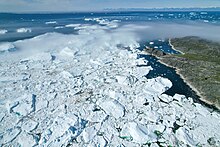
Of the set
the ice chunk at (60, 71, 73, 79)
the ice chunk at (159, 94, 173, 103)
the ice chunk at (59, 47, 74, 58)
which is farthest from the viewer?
the ice chunk at (59, 47, 74, 58)

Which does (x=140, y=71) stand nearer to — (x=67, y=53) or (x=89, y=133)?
(x=67, y=53)

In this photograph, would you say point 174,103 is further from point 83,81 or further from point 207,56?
point 207,56

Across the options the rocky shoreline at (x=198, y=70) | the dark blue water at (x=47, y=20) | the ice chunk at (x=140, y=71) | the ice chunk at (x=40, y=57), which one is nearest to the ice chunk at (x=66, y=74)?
the ice chunk at (x=40, y=57)

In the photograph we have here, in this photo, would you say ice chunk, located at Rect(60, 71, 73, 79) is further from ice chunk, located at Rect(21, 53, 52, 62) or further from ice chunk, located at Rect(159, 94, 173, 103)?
ice chunk, located at Rect(159, 94, 173, 103)

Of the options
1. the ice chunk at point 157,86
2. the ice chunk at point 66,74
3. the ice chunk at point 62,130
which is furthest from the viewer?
the ice chunk at point 66,74

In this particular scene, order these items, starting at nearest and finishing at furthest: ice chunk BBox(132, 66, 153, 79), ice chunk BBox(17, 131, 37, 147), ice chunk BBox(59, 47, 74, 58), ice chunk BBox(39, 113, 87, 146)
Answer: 1. ice chunk BBox(17, 131, 37, 147)
2. ice chunk BBox(39, 113, 87, 146)
3. ice chunk BBox(132, 66, 153, 79)
4. ice chunk BBox(59, 47, 74, 58)

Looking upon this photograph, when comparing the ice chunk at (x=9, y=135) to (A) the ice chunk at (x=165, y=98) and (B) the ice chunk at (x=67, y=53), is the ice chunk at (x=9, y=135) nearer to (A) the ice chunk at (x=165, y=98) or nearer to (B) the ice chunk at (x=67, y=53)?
(A) the ice chunk at (x=165, y=98)

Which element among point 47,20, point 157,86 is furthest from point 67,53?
point 47,20

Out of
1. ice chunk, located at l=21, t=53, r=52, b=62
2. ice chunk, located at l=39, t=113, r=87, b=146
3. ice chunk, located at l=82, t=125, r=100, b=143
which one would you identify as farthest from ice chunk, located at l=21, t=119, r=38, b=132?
ice chunk, located at l=21, t=53, r=52, b=62

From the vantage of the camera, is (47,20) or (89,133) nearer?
(89,133)
